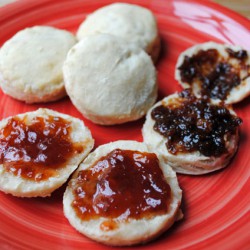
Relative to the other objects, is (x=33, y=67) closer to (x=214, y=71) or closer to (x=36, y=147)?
(x=36, y=147)

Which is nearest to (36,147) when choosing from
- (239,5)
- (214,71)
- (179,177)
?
(179,177)

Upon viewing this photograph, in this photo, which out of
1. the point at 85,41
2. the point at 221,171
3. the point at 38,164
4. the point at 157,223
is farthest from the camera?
the point at 85,41

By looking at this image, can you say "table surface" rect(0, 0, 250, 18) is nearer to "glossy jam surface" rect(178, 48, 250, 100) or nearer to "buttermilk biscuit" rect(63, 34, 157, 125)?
"glossy jam surface" rect(178, 48, 250, 100)

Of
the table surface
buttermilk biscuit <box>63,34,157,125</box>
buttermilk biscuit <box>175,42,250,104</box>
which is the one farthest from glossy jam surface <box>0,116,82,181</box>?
the table surface

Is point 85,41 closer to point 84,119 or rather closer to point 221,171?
point 84,119

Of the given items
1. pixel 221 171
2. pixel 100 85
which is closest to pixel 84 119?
pixel 100 85

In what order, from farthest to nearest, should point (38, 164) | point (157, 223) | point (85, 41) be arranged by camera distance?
point (85, 41)
point (38, 164)
point (157, 223)
